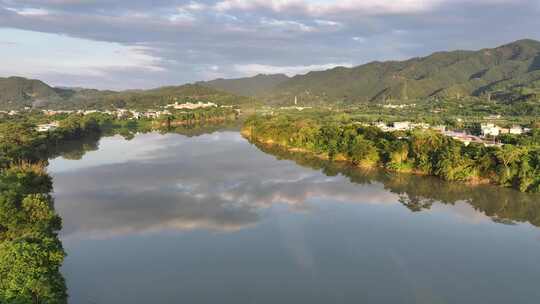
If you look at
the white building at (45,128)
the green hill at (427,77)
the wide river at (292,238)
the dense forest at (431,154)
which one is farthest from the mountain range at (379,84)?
the wide river at (292,238)

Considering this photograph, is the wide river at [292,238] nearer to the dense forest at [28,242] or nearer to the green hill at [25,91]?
the dense forest at [28,242]

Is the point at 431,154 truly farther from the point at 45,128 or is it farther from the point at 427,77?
the point at 427,77

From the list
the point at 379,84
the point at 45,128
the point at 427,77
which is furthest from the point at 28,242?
the point at 379,84

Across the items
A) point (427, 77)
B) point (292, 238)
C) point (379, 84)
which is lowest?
point (292, 238)

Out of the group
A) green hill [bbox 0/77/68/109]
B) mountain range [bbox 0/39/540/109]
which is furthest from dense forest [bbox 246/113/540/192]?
green hill [bbox 0/77/68/109]

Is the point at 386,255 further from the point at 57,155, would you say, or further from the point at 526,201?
the point at 57,155

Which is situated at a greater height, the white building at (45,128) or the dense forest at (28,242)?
the white building at (45,128)
